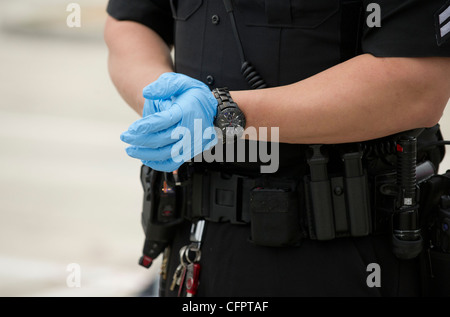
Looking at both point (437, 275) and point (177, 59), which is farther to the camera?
point (177, 59)

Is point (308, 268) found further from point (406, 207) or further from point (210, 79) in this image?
point (210, 79)

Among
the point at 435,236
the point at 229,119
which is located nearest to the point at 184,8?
the point at 229,119

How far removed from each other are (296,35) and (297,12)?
0.05 m

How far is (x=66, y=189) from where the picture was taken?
16.9ft

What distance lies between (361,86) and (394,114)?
9cm

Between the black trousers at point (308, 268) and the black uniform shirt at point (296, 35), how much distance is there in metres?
0.21

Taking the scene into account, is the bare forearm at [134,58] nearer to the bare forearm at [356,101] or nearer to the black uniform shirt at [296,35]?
the black uniform shirt at [296,35]

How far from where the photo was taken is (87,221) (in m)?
4.57

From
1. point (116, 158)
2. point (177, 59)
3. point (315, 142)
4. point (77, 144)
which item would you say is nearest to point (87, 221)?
point (116, 158)

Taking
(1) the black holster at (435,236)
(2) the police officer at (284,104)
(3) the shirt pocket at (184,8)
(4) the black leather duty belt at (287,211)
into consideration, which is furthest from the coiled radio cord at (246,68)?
(1) the black holster at (435,236)

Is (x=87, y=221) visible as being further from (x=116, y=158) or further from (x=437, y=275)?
(x=437, y=275)

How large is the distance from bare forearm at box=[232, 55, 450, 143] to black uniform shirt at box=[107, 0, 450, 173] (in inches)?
1.5
